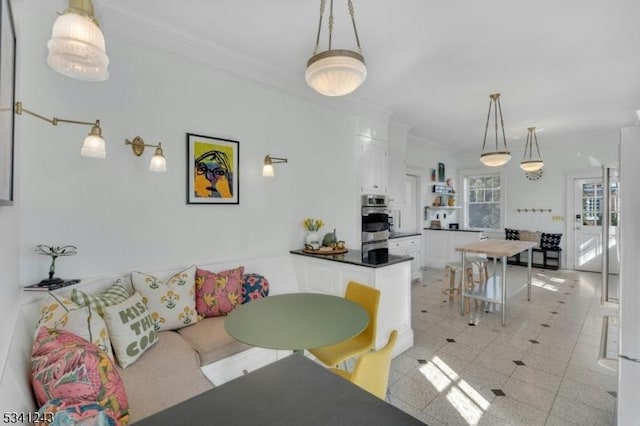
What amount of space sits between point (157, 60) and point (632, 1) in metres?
3.79

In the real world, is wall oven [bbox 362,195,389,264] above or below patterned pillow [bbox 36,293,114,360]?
above

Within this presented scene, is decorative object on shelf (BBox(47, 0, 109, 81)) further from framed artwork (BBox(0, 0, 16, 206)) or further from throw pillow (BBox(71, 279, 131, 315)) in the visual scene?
throw pillow (BBox(71, 279, 131, 315))

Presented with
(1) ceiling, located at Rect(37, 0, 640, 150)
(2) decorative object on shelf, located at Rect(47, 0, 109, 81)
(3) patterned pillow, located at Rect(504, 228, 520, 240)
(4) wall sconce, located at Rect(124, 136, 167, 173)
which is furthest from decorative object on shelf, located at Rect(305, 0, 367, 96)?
(3) patterned pillow, located at Rect(504, 228, 520, 240)

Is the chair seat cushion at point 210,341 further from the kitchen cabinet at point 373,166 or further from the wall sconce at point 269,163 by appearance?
the kitchen cabinet at point 373,166

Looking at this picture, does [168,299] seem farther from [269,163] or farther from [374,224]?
[374,224]

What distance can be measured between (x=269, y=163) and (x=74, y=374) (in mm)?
2438

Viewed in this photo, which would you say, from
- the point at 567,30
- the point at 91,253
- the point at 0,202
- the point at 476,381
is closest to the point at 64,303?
the point at 91,253

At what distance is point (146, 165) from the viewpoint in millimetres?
2557

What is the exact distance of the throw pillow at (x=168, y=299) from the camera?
2.27 m

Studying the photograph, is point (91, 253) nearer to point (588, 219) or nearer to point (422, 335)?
point (422, 335)

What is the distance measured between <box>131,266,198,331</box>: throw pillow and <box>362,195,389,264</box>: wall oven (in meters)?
2.64

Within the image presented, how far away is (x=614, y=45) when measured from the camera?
2.85 metres

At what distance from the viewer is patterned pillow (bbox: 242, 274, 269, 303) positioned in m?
2.79

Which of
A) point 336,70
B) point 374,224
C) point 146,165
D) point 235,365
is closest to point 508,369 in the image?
point 235,365
